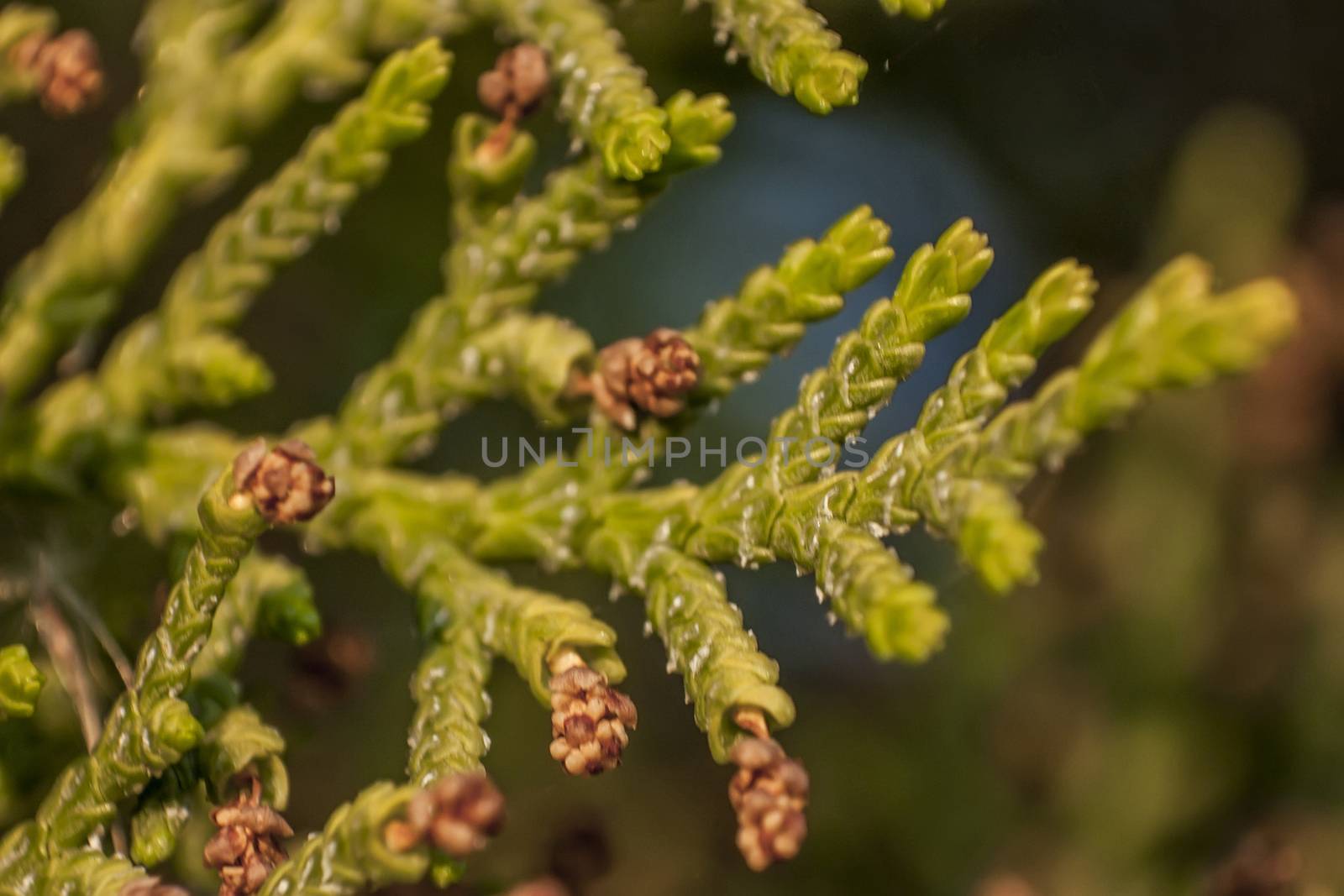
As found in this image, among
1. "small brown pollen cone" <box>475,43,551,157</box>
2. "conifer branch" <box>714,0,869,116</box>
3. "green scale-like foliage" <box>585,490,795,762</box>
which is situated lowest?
"green scale-like foliage" <box>585,490,795,762</box>

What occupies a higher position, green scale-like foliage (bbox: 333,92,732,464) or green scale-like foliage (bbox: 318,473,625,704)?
green scale-like foliage (bbox: 333,92,732,464)

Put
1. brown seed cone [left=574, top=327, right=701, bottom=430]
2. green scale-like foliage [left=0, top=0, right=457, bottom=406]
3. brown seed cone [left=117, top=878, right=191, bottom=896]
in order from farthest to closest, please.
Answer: green scale-like foliage [left=0, top=0, right=457, bottom=406]
brown seed cone [left=574, top=327, right=701, bottom=430]
brown seed cone [left=117, top=878, right=191, bottom=896]

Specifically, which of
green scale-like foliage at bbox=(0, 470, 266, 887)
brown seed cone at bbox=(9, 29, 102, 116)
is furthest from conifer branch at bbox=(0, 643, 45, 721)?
Answer: brown seed cone at bbox=(9, 29, 102, 116)

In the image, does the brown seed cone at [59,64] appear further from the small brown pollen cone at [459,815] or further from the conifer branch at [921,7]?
the small brown pollen cone at [459,815]

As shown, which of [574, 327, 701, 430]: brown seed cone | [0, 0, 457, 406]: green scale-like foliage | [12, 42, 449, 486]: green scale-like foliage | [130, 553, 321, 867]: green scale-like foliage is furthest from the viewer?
[0, 0, 457, 406]: green scale-like foliage

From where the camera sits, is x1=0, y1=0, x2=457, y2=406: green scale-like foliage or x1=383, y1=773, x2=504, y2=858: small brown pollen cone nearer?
x1=383, y1=773, x2=504, y2=858: small brown pollen cone

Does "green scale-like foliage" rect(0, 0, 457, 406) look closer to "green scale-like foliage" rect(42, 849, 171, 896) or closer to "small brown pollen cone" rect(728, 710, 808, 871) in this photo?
"green scale-like foliage" rect(42, 849, 171, 896)

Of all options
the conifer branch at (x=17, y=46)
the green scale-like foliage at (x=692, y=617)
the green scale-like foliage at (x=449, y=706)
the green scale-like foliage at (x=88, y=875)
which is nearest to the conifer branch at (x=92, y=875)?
the green scale-like foliage at (x=88, y=875)
